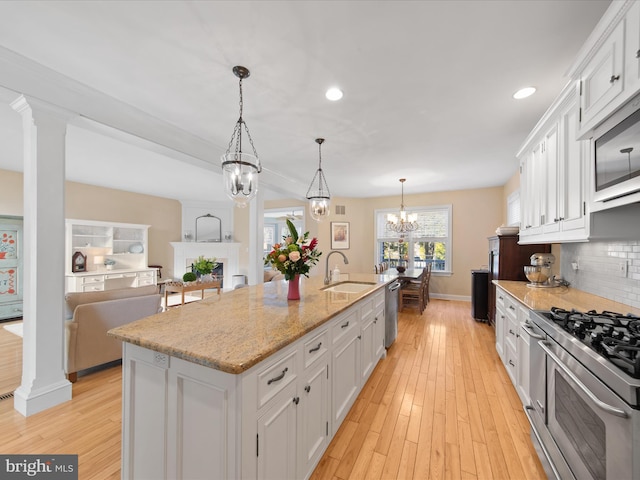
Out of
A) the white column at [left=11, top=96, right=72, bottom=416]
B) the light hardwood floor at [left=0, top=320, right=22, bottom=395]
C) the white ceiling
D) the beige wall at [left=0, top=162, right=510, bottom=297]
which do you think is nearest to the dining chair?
the beige wall at [left=0, top=162, right=510, bottom=297]

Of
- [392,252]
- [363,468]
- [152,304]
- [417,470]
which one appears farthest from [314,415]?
[392,252]

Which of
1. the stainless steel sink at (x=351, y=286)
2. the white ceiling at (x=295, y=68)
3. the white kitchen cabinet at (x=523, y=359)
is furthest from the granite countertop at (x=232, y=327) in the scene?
the white ceiling at (x=295, y=68)

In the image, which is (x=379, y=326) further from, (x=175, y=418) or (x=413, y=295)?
(x=413, y=295)

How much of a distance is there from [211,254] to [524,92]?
25.6 ft

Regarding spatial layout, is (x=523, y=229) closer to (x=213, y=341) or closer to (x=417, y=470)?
(x=417, y=470)

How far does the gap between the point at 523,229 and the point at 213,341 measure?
3.45 metres

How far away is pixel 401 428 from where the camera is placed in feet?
6.53

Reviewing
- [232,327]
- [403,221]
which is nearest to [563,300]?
[232,327]

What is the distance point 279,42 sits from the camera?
1786 millimetres

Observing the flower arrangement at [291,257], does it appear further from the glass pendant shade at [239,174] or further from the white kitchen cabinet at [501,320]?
the white kitchen cabinet at [501,320]

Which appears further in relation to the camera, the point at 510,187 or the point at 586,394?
the point at 510,187

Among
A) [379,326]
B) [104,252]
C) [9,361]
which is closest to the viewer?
[379,326]

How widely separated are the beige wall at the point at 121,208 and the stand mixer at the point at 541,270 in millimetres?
8355

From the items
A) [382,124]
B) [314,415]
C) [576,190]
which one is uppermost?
[382,124]
